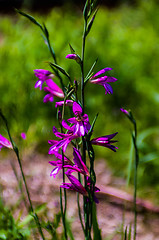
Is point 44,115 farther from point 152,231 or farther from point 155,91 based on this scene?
point 152,231

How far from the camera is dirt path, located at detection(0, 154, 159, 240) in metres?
1.71

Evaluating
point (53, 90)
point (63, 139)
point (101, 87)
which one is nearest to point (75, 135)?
point (63, 139)

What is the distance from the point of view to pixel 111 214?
1.83 metres

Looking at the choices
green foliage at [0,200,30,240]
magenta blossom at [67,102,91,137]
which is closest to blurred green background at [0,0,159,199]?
green foliage at [0,200,30,240]

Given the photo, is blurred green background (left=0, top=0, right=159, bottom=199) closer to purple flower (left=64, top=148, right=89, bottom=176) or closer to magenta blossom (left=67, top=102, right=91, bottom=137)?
purple flower (left=64, top=148, right=89, bottom=176)

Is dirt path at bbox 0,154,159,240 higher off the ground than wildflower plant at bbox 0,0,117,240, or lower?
higher

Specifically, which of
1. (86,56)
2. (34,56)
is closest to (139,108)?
(86,56)

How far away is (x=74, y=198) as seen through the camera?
1958mm

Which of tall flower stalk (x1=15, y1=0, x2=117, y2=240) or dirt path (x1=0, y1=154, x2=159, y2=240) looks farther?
dirt path (x1=0, y1=154, x2=159, y2=240)

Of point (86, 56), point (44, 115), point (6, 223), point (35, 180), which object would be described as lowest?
point (6, 223)

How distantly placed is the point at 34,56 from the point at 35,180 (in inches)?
41.3

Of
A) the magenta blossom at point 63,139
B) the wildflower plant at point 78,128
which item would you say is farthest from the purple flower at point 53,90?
the magenta blossom at point 63,139

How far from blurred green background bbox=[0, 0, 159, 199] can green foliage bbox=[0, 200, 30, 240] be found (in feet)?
3.39

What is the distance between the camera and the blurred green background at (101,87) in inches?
89.3
